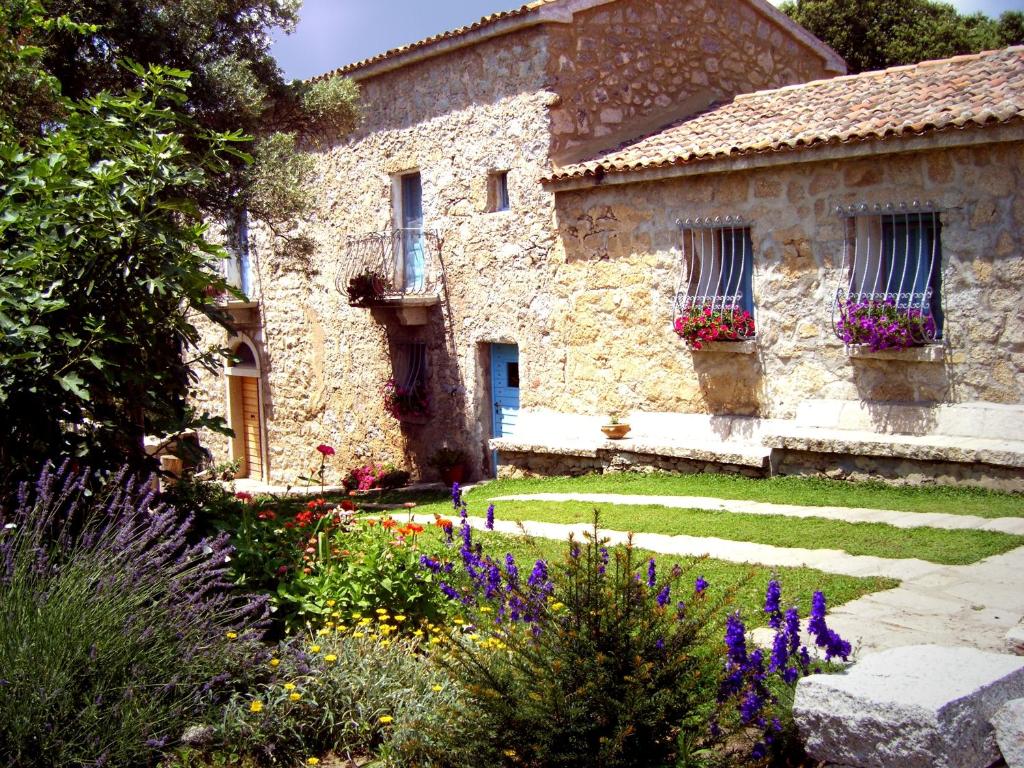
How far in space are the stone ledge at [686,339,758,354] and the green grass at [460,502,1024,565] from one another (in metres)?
2.52

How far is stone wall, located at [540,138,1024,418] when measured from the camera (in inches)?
355

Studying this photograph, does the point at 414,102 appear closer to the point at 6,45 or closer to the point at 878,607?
the point at 6,45

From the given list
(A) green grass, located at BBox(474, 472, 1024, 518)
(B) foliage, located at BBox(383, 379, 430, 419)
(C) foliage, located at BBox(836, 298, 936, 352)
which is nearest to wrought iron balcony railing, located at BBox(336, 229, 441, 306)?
(B) foliage, located at BBox(383, 379, 430, 419)

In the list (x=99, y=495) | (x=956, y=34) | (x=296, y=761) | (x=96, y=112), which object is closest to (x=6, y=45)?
(x=96, y=112)

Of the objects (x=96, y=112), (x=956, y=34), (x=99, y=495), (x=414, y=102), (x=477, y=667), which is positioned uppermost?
(x=956, y=34)

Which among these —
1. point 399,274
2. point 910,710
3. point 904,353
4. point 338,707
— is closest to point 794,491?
point 904,353

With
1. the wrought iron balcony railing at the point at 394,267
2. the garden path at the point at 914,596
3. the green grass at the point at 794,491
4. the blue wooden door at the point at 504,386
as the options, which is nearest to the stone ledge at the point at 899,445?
the green grass at the point at 794,491

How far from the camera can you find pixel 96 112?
5.71 metres

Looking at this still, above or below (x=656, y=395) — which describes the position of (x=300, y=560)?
below

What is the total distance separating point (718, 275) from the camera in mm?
11211

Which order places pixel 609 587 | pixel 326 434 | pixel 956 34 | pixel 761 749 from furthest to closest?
pixel 956 34 < pixel 326 434 < pixel 609 587 < pixel 761 749

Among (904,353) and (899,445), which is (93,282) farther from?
(904,353)

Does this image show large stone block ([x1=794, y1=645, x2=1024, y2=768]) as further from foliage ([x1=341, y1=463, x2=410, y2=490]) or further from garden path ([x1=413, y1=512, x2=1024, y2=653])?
foliage ([x1=341, y1=463, x2=410, y2=490])

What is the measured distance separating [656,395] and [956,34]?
45.6 feet
